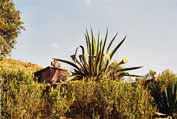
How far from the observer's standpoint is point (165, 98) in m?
18.2

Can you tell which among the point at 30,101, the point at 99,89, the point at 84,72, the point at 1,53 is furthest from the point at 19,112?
the point at 1,53

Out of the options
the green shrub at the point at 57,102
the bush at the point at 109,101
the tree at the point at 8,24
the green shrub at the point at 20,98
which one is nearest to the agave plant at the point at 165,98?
the bush at the point at 109,101

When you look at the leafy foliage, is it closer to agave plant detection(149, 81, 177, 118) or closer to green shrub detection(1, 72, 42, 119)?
agave plant detection(149, 81, 177, 118)

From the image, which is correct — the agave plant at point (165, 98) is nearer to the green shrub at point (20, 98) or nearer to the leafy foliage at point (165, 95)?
the leafy foliage at point (165, 95)

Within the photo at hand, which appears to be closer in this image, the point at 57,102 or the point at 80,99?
the point at 57,102

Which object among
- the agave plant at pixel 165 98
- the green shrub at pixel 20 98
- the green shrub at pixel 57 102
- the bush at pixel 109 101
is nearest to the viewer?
the green shrub at pixel 20 98

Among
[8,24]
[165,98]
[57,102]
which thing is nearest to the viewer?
[57,102]

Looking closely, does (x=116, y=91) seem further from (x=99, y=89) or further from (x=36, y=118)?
(x=36, y=118)

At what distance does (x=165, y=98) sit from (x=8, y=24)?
2049cm

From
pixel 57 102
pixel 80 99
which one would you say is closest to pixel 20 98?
pixel 57 102

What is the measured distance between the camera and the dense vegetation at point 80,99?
15031mm

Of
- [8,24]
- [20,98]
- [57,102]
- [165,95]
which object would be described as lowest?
Answer: [57,102]

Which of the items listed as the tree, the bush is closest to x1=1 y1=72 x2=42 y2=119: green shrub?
the bush

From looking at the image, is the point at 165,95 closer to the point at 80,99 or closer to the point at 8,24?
the point at 80,99
